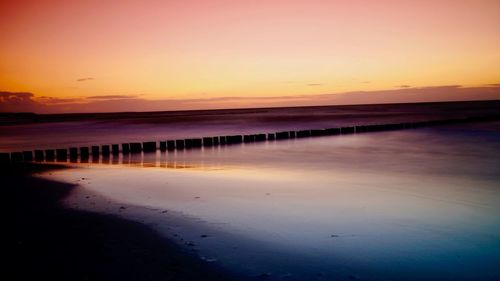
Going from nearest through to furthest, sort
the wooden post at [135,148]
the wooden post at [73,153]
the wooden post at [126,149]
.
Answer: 1. the wooden post at [73,153]
2. the wooden post at [126,149]
3. the wooden post at [135,148]

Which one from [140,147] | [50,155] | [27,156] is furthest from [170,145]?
[27,156]

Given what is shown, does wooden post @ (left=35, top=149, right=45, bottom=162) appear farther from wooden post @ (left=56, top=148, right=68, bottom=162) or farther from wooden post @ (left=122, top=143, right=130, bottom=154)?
wooden post @ (left=122, top=143, right=130, bottom=154)

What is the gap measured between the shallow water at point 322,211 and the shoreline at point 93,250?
1.34 ft

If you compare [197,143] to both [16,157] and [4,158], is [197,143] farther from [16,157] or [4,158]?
[4,158]

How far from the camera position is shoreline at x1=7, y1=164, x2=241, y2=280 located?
5.06m

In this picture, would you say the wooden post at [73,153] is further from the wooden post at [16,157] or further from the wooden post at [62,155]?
the wooden post at [16,157]

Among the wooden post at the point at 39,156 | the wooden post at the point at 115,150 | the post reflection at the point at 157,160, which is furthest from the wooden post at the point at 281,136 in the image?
the wooden post at the point at 39,156

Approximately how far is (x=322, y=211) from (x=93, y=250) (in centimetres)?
482

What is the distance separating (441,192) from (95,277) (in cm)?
918

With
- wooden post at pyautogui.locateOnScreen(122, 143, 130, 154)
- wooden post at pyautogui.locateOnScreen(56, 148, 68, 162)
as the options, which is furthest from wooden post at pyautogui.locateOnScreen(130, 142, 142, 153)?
wooden post at pyautogui.locateOnScreen(56, 148, 68, 162)

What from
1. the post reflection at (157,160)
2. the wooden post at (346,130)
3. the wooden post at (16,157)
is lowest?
the wooden post at (346,130)

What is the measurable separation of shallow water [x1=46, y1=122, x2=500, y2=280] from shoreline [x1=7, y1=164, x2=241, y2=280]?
0.41 metres

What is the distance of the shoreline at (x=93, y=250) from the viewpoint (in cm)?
506

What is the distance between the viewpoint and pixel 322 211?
29.4 ft
